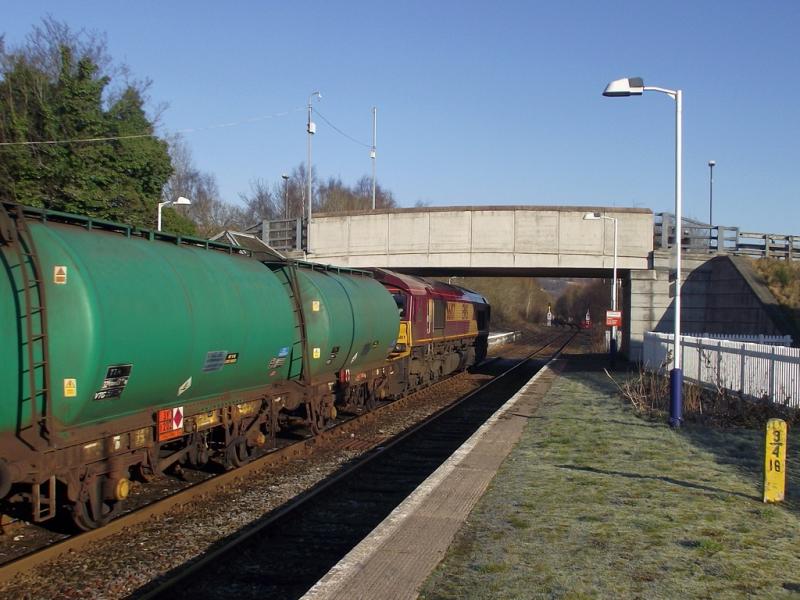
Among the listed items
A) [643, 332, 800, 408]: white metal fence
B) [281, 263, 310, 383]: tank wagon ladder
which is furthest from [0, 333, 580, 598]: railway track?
[643, 332, 800, 408]: white metal fence

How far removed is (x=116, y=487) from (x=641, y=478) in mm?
6423

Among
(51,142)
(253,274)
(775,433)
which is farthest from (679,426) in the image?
(51,142)

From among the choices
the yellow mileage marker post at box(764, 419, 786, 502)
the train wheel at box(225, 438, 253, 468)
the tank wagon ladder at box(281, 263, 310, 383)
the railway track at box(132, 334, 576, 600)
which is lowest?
the railway track at box(132, 334, 576, 600)

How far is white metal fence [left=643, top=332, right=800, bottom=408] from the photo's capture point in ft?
49.8

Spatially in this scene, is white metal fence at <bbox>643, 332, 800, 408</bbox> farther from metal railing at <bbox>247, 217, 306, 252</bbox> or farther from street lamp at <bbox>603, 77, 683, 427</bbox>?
metal railing at <bbox>247, 217, 306, 252</bbox>

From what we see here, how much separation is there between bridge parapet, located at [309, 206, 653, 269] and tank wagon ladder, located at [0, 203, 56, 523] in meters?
26.0

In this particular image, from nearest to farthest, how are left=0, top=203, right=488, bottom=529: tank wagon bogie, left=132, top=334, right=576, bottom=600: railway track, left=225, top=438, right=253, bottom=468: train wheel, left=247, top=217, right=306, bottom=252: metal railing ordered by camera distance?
left=0, top=203, right=488, bottom=529: tank wagon bogie → left=132, top=334, right=576, bottom=600: railway track → left=225, top=438, right=253, bottom=468: train wheel → left=247, top=217, right=306, bottom=252: metal railing

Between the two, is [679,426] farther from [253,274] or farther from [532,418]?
[253,274]

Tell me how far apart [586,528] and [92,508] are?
5.09m

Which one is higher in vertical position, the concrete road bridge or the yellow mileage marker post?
the concrete road bridge

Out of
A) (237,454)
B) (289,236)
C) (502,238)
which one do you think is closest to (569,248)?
(502,238)

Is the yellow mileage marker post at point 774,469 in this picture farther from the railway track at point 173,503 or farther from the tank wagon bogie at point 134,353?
the tank wagon bogie at point 134,353

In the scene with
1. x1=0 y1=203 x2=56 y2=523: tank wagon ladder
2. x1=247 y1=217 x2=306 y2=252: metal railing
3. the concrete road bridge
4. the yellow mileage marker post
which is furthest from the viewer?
x1=247 y1=217 x2=306 y2=252: metal railing

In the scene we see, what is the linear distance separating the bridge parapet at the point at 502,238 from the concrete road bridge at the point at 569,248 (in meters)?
0.04
